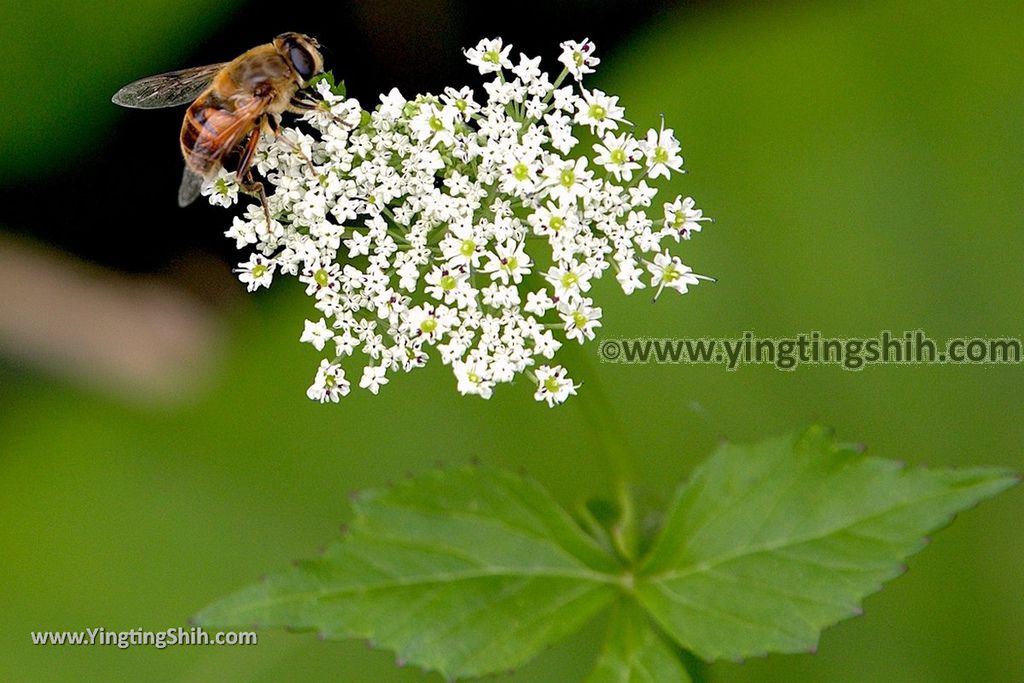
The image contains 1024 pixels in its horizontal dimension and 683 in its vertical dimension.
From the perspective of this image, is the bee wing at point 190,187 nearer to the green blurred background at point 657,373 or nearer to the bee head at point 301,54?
the bee head at point 301,54

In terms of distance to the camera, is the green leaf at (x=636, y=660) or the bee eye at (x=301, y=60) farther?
the green leaf at (x=636, y=660)

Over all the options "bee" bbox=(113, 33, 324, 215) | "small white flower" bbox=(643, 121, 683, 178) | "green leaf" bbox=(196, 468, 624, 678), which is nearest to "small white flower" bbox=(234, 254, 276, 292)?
"bee" bbox=(113, 33, 324, 215)

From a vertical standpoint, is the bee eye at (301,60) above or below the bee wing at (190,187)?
above

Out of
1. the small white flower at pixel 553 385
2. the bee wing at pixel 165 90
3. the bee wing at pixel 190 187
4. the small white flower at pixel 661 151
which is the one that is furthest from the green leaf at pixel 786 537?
the bee wing at pixel 165 90

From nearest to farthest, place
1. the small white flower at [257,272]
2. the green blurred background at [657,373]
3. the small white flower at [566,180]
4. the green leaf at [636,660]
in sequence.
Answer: the small white flower at [566,180] → the small white flower at [257,272] → the green leaf at [636,660] → the green blurred background at [657,373]

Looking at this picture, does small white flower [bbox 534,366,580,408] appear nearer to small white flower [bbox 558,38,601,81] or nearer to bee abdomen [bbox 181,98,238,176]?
small white flower [bbox 558,38,601,81]

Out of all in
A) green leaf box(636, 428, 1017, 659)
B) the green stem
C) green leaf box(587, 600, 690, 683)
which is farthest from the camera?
the green stem

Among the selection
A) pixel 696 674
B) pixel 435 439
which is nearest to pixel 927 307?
pixel 696 674
